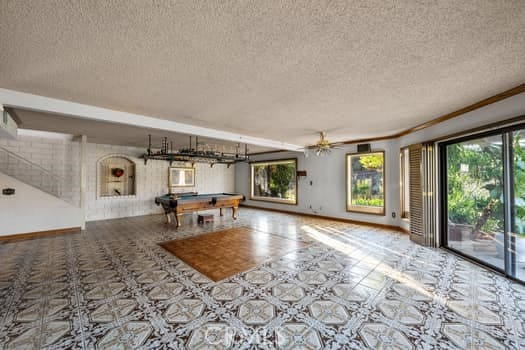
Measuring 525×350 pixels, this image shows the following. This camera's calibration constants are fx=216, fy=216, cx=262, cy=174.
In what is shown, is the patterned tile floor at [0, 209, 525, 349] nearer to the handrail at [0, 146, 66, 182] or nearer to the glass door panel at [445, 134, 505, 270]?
the glass door panel at [445, 134, 505, 270]

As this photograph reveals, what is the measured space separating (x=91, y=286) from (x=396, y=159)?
6764mm

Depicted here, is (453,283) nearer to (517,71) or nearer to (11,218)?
(517,71)

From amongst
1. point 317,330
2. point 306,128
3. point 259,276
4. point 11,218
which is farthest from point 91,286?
point 306,128

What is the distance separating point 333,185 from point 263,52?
5.86 metres

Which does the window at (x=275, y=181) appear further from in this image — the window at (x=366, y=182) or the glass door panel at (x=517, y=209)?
the glass door panel at (x=517, y=209)

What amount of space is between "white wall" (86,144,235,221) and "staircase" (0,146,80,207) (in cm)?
60

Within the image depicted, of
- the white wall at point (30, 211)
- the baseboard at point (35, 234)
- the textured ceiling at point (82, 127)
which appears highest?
the textured ceiling at point (82, 127)

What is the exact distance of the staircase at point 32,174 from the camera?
18.1 ft

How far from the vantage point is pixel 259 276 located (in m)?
3.00

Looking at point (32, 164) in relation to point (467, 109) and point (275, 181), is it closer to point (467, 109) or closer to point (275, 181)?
point (275, 181)

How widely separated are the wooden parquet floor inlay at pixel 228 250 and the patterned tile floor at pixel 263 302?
203 mm

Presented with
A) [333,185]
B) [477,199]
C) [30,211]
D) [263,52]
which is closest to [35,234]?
[30,211]

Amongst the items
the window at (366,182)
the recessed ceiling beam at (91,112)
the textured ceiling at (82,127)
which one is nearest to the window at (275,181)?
the window at (366,182)

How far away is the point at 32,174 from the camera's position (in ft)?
19.2
